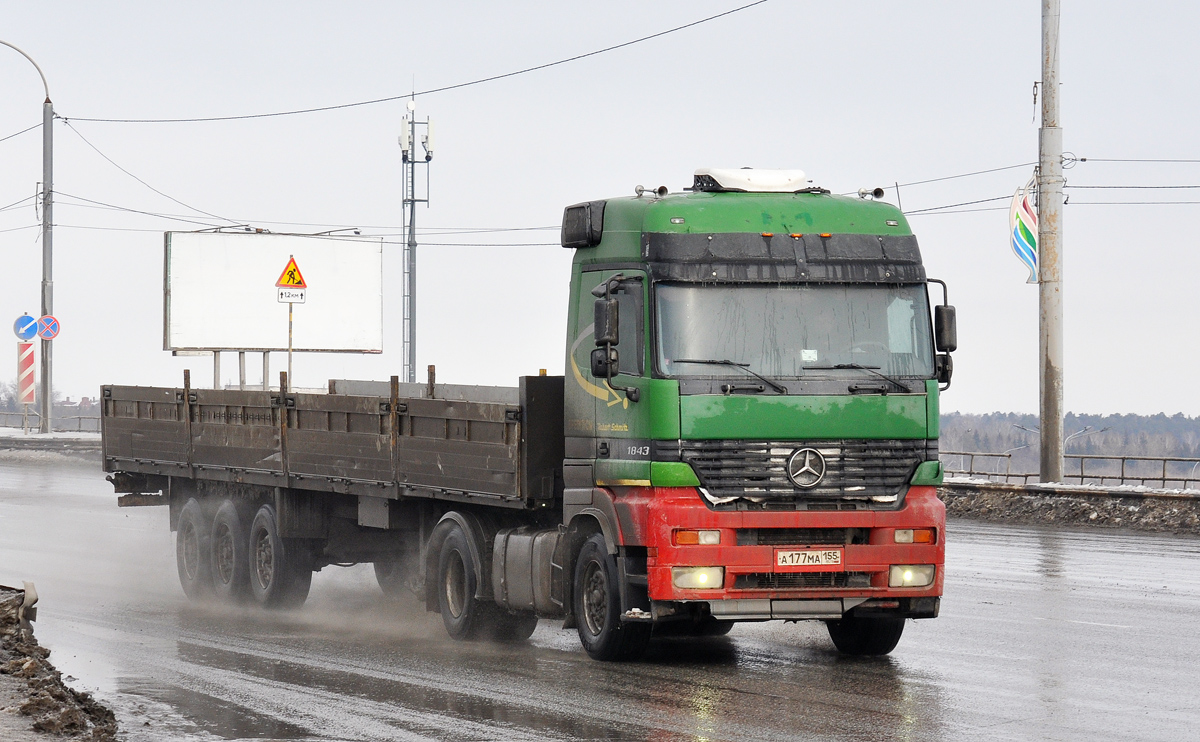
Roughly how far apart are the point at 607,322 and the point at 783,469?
149 centimetres

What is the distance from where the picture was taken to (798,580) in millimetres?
11211

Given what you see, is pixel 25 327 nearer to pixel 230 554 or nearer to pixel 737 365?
pixel 230 554

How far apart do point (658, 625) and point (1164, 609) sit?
4687 millimetres

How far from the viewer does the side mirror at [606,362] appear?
445 inches

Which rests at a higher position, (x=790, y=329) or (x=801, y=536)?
(x=790, y=329)

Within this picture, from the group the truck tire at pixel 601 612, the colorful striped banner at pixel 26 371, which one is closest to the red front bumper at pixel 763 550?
the truck tire at pixel 601 612

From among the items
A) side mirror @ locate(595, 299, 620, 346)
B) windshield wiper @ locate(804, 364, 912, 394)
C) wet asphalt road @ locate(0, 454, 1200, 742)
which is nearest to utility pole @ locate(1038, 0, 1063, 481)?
wet asphalt road @ locate(0, 454, 1200, 742)

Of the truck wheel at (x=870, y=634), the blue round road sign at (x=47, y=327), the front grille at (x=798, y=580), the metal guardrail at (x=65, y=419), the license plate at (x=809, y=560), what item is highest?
the blue round road sign at (x=47, y=327)

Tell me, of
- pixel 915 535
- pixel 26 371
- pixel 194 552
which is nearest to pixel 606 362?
pixel 915 535

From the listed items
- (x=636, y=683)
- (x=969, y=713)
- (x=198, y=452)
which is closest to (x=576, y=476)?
(x=636, y=683)

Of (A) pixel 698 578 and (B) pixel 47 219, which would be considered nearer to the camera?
(A) pixel 698 578

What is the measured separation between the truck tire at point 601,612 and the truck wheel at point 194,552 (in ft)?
21.5

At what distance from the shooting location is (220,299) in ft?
119

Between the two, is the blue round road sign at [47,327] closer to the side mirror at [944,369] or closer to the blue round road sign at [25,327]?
the blue round road sign at [25,327]
